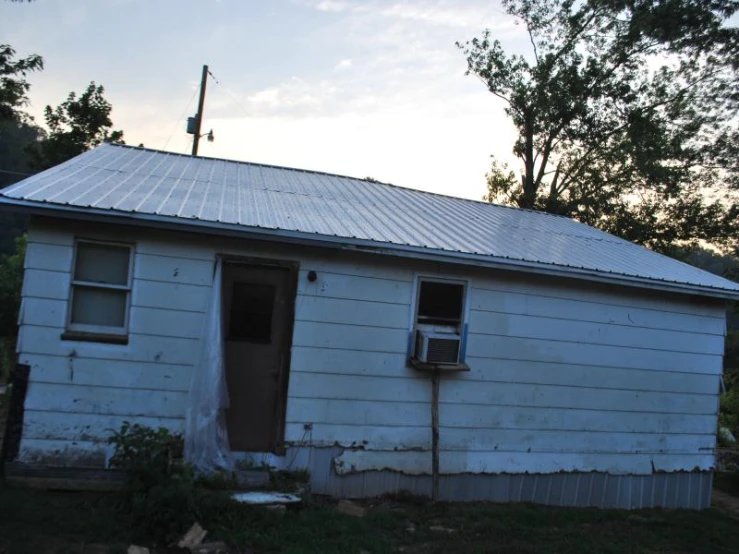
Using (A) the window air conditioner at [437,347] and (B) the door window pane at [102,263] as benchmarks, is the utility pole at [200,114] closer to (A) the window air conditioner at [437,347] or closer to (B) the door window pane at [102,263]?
(B) the door window pane at [102,263]

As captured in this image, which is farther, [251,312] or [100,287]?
[251,312]

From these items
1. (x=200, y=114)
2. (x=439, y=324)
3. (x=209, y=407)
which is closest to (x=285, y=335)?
(x=209, y=407)

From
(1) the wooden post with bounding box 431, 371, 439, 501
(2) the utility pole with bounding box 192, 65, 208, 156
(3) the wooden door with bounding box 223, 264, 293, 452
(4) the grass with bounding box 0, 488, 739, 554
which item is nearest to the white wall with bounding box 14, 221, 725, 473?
(1) the wooden post with bounding box 431, 371, 439, 501

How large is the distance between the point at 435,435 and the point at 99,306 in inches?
161

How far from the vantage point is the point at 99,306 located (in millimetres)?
6102

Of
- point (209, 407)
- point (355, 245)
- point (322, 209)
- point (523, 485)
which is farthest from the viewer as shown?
point (322, 209)

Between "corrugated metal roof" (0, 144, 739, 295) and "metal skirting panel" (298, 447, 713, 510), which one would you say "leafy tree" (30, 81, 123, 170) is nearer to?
"corrugated metal roof" (0, 144, 739, 295)

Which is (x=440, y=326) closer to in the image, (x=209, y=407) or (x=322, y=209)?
(x=322, y=209)

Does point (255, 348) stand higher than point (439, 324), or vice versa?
point (439, 324)

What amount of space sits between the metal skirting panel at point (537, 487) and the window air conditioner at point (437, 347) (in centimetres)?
146

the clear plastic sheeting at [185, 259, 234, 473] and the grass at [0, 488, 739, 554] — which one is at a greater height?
the clear plastic sheeting at [185, 259, 234, 473]

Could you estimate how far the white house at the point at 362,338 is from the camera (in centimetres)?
595

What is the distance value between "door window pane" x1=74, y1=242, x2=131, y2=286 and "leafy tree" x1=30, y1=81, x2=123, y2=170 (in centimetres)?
1247

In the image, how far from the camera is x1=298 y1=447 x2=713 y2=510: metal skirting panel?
21.8 feet
